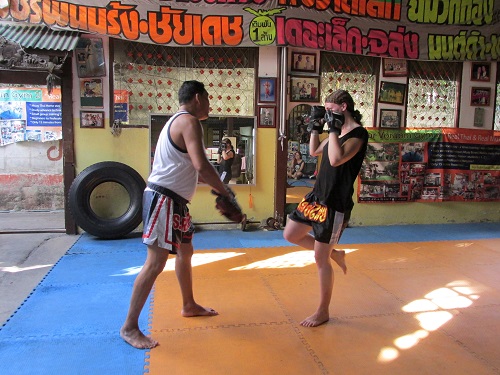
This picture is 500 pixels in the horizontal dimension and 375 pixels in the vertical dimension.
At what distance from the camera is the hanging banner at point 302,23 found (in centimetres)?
520

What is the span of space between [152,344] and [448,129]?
569 centimetres

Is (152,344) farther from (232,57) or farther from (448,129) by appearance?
(448,129)

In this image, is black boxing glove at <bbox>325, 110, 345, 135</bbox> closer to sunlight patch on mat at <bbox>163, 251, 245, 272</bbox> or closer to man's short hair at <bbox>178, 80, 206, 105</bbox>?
man's short hair at <bbox>178, 80, 206, 105</bbox>

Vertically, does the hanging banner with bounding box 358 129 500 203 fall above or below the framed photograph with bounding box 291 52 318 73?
below

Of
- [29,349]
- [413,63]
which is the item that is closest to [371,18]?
[413,63]

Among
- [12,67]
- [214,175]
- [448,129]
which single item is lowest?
[214,175]

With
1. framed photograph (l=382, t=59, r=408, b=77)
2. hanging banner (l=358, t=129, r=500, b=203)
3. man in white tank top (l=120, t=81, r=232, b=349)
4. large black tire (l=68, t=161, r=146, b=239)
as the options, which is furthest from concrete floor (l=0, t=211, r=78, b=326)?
framed photograph (l=382, t=59, r=408, b=77)

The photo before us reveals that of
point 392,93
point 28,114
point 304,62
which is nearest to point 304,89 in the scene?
point 304,62

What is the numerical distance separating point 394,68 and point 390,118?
2.40 ft

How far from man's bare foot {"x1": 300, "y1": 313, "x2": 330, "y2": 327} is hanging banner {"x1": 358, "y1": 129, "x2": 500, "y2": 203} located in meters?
3.62

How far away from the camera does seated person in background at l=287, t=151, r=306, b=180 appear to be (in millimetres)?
6082

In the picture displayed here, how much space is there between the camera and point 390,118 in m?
6.29

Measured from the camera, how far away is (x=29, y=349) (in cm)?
255

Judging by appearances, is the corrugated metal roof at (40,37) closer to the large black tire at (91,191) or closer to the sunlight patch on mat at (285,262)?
the large black tire at (91,191)
